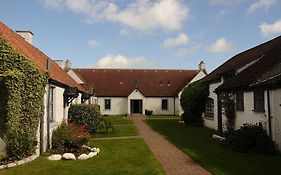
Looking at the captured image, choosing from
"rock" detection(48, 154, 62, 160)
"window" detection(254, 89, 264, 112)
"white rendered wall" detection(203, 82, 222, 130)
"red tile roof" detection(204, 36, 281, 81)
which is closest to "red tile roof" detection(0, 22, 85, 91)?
"rock" detection(48, 154, 62, 160)

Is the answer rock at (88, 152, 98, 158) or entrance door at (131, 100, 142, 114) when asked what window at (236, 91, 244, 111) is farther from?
entrance door at (131, 100, 142, 114)

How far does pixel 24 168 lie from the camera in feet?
36.5

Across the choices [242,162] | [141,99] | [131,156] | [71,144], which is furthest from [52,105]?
[141,99]

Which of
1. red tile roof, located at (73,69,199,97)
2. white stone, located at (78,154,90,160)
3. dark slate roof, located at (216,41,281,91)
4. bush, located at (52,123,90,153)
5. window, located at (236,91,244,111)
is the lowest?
white stone, located at (78,154,90,160)

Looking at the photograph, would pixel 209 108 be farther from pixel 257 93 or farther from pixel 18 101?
pixel 18 101

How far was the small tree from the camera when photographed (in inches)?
1091

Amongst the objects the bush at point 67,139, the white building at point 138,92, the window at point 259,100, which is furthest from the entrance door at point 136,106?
the window at point 259,100

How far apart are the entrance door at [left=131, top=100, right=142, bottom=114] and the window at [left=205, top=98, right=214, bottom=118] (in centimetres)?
2098

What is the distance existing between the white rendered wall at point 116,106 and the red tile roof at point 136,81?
0.62 m

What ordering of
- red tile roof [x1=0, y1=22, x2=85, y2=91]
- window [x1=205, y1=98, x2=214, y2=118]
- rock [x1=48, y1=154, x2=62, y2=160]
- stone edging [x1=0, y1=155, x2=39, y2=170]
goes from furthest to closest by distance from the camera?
window [x1=205, y1=98, x2=214, y2=118], red tile roof [x1=0, y1=22, x2=85, y2=91], rock [x1=48, y1=154, x2=62, y2=160], stone edging [x1=0, y1=155, x2=39, y2=170]

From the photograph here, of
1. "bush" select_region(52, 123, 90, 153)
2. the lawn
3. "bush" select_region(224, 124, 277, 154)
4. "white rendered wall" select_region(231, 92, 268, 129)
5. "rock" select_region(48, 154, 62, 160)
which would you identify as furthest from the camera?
the lawn

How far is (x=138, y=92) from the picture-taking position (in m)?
47.4

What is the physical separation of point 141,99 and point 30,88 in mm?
34788

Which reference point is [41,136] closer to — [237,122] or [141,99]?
[237,122]
